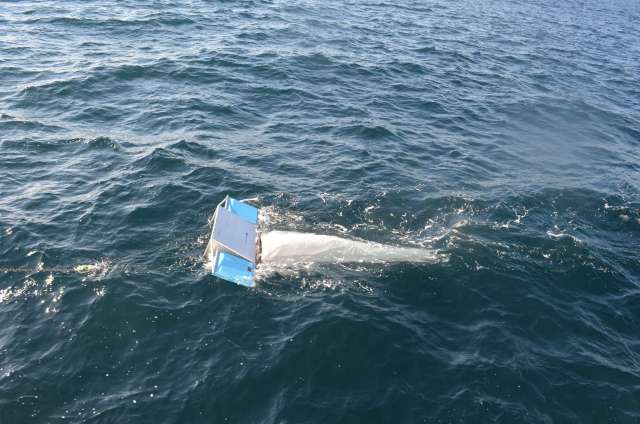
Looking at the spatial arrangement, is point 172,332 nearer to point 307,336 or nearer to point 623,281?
point 307,336

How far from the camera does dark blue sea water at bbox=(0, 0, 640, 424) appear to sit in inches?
504

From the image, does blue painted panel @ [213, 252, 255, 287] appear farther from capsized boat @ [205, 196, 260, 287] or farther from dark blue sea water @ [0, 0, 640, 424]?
dark blue sea water @ [0, 0, 640, 424]

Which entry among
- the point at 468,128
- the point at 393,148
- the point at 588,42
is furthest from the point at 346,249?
the point at 588,42

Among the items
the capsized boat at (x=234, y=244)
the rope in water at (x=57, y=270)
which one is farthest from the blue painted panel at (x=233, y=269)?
the rope in water at (x=57, y=270)

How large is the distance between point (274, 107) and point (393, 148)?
8178 mm

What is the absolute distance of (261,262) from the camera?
17.3 meters

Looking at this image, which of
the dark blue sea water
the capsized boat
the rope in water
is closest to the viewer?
the dark blue sea water

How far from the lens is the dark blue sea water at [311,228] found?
42.0ft

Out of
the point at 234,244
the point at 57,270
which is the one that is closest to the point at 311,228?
the point at 234,244

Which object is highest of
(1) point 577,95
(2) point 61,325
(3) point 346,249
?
(1) point 577,95

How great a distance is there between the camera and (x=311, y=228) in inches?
747

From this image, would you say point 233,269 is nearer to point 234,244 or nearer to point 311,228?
point 234,244

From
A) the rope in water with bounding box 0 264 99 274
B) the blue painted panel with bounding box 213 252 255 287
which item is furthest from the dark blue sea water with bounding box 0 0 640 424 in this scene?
the blue painted panel with bounding box 213 252 255 287

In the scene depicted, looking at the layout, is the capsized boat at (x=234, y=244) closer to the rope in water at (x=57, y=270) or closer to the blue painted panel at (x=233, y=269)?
the blue painted panel at (x=233, y=269)
